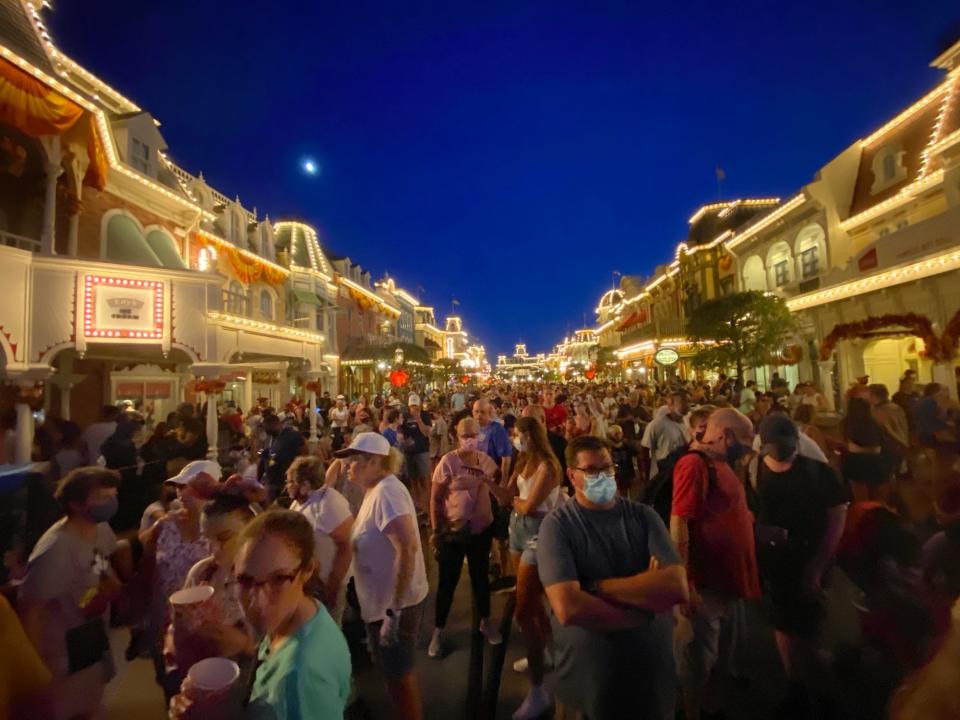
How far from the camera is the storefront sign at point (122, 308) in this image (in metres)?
9.88

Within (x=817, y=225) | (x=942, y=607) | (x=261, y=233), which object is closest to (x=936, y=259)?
(x=817, y=225)

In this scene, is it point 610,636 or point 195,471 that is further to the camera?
point 195,471

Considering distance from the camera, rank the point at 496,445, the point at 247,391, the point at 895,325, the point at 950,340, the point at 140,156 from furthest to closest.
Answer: the point at 247,391 < the point at 140,156 < the point at 895,325 < the point at 950,340 < the point at 496,445

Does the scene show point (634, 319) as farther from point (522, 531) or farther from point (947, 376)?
point (522, 531)

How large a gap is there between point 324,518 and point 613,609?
6.41 ft

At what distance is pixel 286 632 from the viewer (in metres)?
1.76

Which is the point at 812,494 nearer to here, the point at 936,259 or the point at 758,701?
the point at 758,701

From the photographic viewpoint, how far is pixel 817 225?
57.7 ft

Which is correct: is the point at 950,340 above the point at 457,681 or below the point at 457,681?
above

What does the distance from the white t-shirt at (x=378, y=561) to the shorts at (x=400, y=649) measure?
2.8 inches

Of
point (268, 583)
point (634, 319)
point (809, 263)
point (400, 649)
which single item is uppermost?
point (634, 319)

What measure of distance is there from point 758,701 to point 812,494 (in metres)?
1.45

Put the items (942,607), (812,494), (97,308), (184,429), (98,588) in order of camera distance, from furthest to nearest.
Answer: (97,308), (184,429), (812,494), (942,607), (98,588)

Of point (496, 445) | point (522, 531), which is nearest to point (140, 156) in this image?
point (496, 445)
